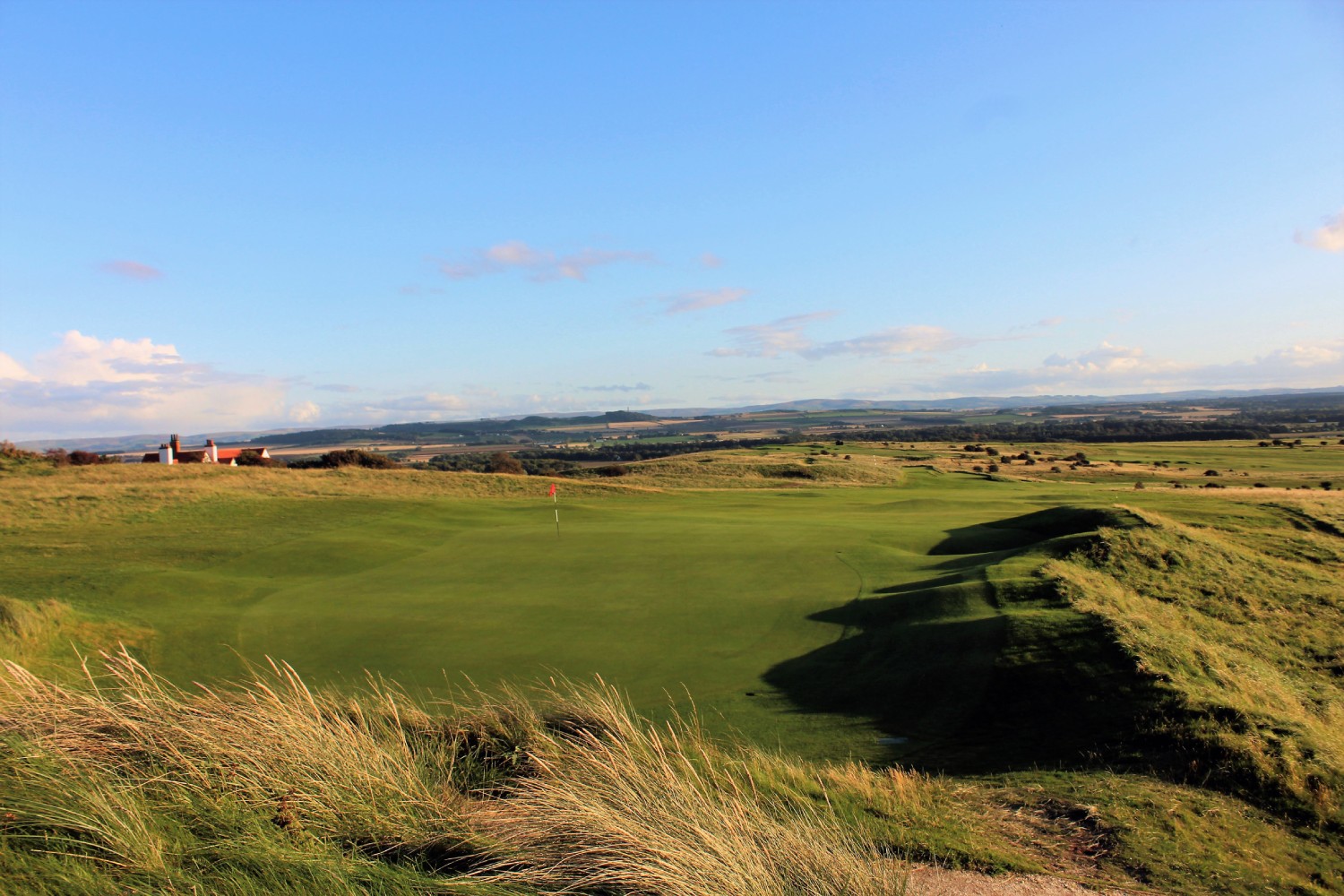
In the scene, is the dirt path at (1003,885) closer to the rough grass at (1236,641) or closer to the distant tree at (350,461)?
the rough grass at (1236,641)

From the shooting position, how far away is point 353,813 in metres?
4.76

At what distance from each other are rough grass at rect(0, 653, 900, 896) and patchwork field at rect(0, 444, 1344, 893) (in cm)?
178

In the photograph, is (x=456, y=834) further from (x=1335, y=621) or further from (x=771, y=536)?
(x=771, y=536)

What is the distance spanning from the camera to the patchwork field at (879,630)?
676cm

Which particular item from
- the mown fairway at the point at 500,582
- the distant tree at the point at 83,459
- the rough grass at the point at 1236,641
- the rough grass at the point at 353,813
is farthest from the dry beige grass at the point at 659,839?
the distant tree at the point at 83,459

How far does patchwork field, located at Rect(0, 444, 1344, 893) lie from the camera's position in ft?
22.2

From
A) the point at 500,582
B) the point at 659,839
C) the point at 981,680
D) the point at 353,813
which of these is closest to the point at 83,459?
the point at 500,582

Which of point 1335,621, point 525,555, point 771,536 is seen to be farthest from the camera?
point 771,536

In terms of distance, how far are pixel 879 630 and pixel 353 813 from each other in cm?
1069

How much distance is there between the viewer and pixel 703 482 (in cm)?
5409

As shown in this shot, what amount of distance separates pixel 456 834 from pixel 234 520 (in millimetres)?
25722

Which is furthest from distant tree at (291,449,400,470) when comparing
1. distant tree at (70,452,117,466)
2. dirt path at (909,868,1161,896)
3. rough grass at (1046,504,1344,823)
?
dirt path at (909,868,1161,896)

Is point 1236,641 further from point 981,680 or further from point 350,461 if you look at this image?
point 350,461

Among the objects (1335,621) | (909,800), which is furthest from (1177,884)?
(1335,621)
